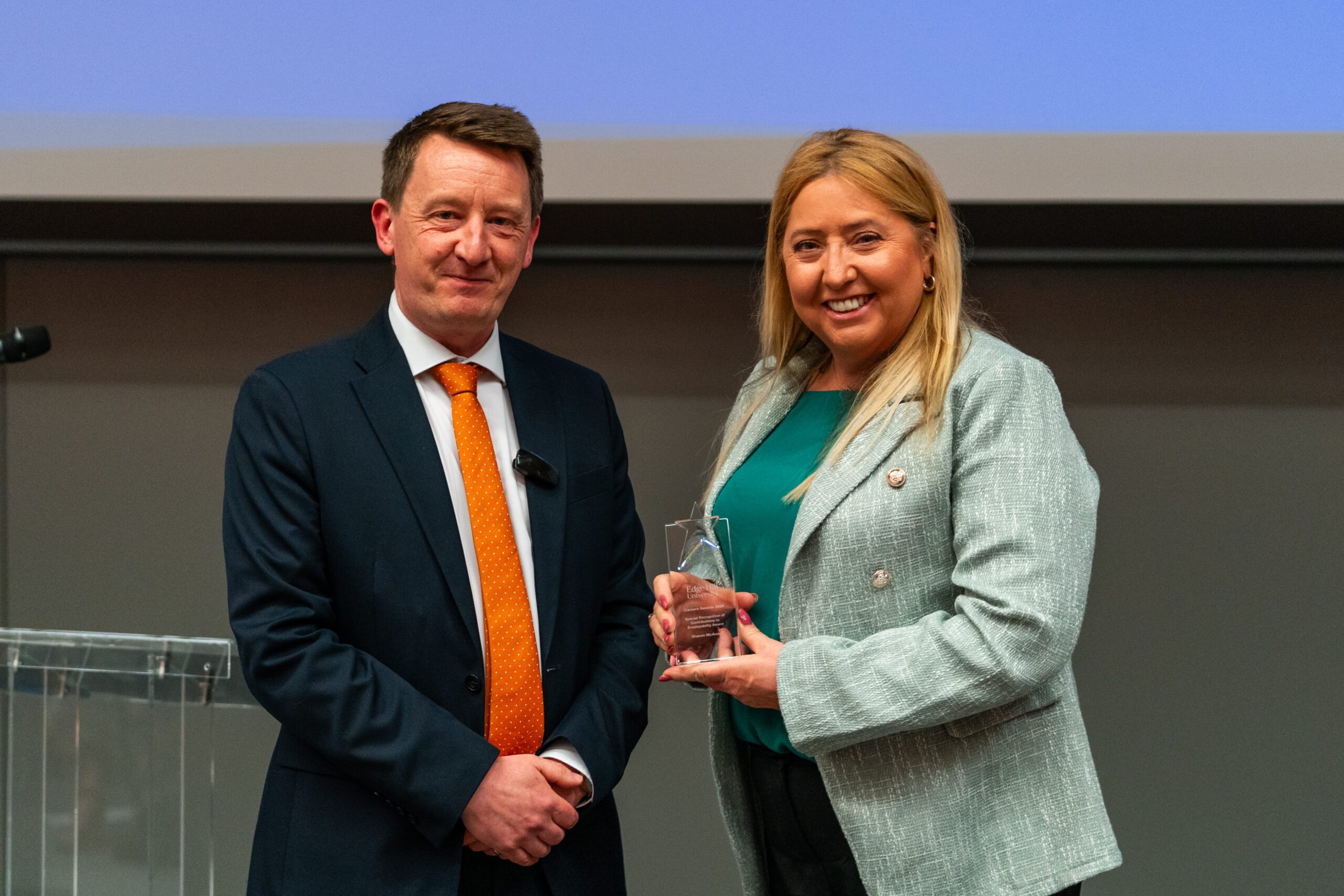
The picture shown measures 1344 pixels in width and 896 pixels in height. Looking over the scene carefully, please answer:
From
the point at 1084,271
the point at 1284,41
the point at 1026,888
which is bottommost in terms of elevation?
the point at 1026,888

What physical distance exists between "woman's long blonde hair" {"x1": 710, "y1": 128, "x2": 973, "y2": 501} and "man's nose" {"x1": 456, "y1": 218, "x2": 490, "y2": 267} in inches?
17.1

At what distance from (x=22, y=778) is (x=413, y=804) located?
1103mm

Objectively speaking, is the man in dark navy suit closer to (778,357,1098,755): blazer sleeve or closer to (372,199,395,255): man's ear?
(372,199,395,255): man's ear

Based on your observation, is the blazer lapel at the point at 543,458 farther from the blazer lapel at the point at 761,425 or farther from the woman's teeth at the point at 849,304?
the woman's teeth at the point at 849,304

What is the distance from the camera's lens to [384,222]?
165 cm

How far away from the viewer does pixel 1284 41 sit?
2441 mm

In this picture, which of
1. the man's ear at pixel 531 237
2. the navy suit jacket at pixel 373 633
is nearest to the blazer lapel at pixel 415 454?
the navy suit jacket at pixel 373 633

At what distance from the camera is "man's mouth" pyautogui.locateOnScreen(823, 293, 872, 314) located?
157 centimetres

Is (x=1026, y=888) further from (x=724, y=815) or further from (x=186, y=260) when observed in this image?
(x=186, y=260)

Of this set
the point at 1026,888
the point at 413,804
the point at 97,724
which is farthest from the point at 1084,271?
the point at 97,724

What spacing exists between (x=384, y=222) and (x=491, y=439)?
0.37m

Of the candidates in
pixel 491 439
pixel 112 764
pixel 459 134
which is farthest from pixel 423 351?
pixel 112 764

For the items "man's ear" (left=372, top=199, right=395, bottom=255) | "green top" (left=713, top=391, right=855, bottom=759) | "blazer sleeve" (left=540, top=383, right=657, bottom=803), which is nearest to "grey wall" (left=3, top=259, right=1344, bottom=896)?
"blazer sleeve" (left=540, top=383, right=657, bottom=803)

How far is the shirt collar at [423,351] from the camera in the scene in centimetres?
163
